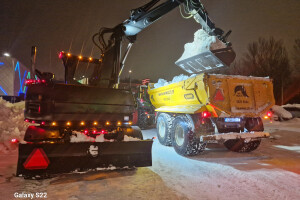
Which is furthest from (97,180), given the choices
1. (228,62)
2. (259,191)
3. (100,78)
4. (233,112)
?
(228,62)

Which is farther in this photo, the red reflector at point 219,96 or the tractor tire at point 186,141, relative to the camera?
the tractor tire at point 186,141

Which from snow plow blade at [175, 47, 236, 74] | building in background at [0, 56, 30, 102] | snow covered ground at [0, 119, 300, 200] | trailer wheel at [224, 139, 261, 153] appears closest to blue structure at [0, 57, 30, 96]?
building in background at [0, 56, 30, 102]

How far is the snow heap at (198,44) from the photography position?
763 centimetres

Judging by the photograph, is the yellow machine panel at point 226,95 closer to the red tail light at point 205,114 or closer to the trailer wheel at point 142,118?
the red tail light at point 205,114

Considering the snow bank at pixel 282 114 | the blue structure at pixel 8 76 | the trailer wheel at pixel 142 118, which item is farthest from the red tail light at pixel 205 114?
the blue structure at pixel 8 76

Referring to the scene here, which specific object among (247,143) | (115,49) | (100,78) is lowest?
(247,143)

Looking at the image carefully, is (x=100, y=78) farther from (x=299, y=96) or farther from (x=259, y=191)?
(x=299, y=96)

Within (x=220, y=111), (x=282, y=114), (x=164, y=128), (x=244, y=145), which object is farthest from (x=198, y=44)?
(x=282, y=114)

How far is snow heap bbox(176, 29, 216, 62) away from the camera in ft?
25.0

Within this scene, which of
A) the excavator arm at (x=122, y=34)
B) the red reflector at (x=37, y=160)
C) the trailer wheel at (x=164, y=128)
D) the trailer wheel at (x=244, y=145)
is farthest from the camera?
the trailer wheel at (x=164, y=128)

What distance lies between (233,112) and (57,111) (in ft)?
16.1

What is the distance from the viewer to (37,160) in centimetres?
396

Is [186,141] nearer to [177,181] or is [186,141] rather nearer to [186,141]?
[186,141]

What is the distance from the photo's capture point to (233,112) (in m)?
6.47
